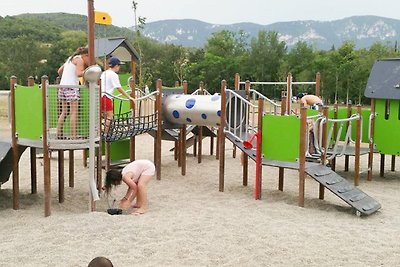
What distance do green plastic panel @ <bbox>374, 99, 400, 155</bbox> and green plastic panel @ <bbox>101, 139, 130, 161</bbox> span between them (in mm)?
5124

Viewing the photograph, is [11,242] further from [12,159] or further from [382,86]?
[382,86]

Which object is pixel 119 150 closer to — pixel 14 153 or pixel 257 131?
pixel 14 153

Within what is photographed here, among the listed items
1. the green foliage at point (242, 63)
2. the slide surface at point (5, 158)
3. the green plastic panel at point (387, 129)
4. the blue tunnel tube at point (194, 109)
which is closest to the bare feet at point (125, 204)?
the slide surface at point (5, 158)

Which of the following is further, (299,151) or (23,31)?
(23,31)

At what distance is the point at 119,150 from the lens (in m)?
10.5

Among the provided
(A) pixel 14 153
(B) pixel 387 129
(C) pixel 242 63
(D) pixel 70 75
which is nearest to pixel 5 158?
(A) pixel 14 153

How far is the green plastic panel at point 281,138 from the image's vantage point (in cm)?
793

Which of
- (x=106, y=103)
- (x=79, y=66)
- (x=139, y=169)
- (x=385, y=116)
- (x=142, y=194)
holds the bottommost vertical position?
(x=142, y=194)

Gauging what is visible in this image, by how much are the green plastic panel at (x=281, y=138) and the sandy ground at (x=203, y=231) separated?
0.77m

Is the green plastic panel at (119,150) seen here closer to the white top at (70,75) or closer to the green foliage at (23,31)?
→ the white top at (70,75)

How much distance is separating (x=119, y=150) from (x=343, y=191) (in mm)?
4713

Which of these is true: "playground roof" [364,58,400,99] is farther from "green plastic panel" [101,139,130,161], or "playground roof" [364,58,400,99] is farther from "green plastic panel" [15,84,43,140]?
"green plastic panel" [15,84,43,140]

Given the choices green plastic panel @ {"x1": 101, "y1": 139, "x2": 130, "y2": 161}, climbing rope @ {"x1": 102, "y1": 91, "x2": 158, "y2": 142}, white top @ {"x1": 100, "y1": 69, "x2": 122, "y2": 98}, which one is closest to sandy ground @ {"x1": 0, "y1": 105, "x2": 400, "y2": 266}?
climbing rope @ {"x1": 102, "y1": 91, "x2": 158, "y2": 142}

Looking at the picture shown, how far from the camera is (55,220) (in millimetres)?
6648
